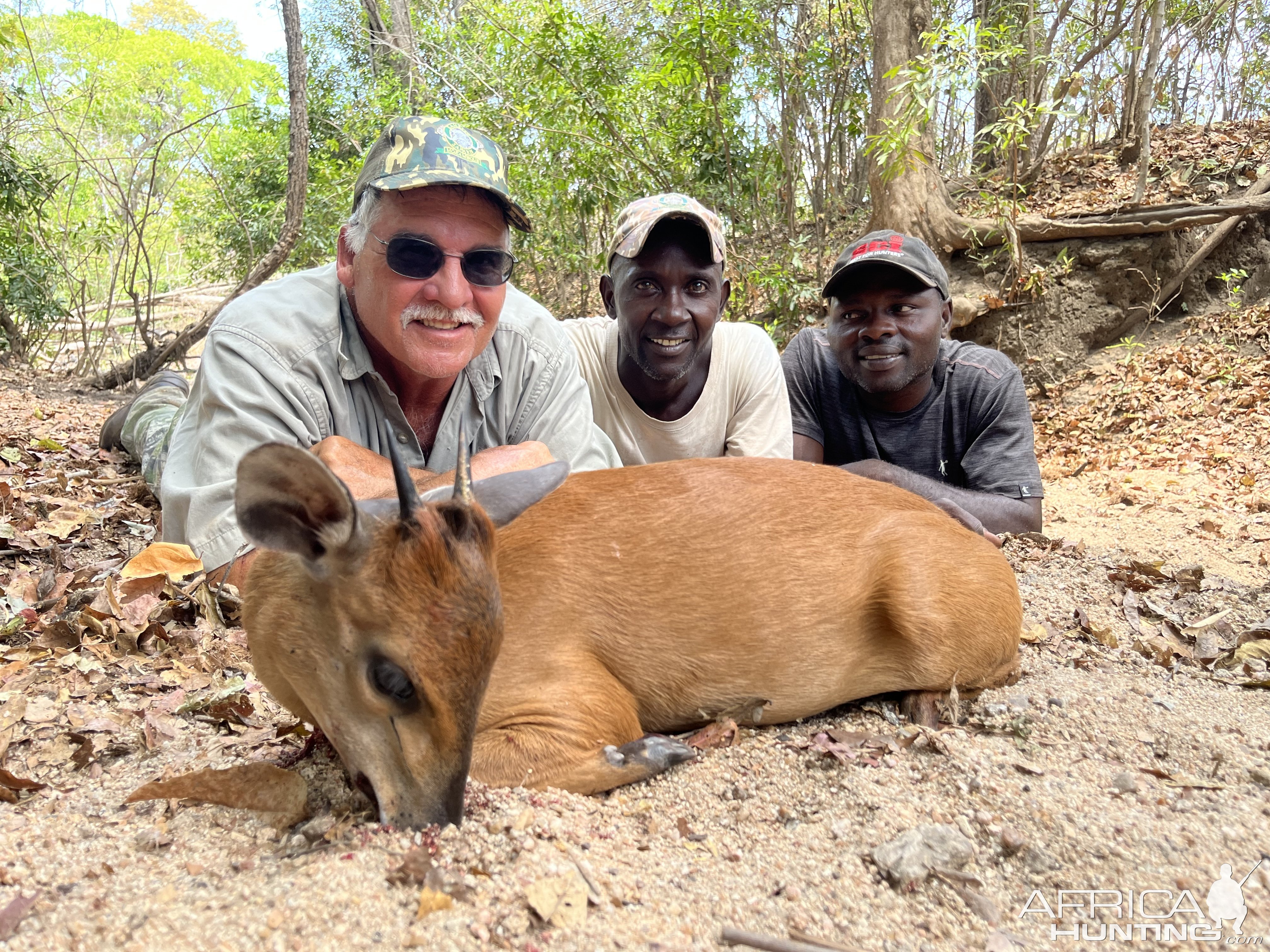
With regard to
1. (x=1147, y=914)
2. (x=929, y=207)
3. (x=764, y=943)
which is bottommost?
(x=1147, y=914)

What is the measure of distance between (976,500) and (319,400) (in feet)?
12.5

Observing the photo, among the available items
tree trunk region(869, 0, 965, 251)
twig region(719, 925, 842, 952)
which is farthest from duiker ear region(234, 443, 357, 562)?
tree trunk region(869, 0, 965, 251)

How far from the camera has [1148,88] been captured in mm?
10430

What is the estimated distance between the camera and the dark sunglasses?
391 cm

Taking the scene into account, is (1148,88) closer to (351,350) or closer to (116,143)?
(351,350)

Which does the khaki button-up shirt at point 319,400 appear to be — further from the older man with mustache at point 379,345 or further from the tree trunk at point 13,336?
the tree trunk at point 13,336

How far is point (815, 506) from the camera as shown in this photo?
3.64 meters

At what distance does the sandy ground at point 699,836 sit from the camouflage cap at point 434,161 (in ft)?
6.79

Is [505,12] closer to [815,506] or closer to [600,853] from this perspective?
[815,506]

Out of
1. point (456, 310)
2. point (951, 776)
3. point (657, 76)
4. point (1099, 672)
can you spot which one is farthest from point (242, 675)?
point (657, 76)

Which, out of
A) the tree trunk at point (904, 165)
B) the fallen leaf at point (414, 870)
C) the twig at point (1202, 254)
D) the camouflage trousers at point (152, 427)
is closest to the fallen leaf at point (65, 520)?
the camouflage trousers at point (152, 427)

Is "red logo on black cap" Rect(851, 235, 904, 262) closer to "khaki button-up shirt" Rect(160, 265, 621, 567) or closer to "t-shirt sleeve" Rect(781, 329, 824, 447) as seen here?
"t-shirt sleeve" Rect(781, 329, 824, 447)

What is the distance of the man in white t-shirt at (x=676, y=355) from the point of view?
204 inches

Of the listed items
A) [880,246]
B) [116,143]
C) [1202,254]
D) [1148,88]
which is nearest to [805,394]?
[880,246]
